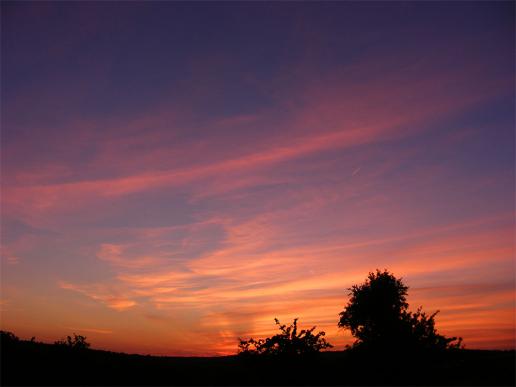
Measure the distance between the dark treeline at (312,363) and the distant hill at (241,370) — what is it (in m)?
0.06

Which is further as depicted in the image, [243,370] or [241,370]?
[241,370]

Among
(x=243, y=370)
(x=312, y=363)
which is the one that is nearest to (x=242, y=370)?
(x=243, y=370)

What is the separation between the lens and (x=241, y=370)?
36.4 metres

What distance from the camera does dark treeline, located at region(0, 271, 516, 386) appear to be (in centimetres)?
2838

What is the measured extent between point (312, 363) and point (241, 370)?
250 inches

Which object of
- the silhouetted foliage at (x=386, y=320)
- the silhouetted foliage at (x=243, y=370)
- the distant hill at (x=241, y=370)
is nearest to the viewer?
the silhouetted foliage at (x=243, y=370)

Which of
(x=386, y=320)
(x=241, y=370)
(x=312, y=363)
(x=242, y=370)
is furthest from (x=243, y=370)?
(x=386, y=320)

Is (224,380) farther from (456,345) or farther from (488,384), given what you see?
(456,345)

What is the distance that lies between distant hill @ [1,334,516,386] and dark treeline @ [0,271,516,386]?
0.19ft

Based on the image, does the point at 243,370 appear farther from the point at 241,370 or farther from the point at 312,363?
the point at 312,363

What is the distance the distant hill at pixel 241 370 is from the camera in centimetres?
2758

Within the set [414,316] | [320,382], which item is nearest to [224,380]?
[320,382]

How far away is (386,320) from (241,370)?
671 inches

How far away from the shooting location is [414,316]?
1684 inches
